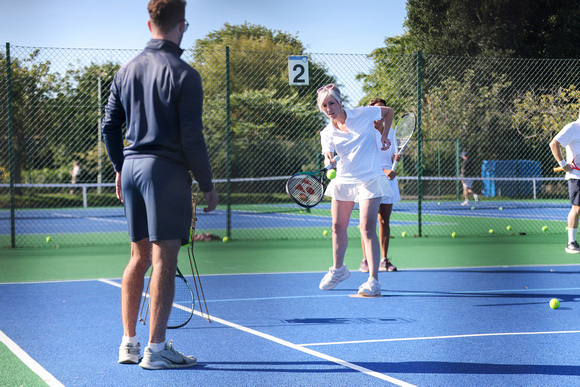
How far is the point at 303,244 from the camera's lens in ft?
33.0

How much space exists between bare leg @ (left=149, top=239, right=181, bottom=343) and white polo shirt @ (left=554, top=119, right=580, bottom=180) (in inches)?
228

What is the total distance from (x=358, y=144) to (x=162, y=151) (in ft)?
8.02

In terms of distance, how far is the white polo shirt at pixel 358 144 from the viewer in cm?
556

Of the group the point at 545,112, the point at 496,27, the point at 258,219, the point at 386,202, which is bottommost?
the point at 258,219

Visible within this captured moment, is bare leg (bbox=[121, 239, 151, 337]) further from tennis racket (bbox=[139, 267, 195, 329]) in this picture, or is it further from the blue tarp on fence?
the blue tarp on fence

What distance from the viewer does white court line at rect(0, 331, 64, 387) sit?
335 cm

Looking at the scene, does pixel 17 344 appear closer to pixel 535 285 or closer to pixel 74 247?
pixel 535 285

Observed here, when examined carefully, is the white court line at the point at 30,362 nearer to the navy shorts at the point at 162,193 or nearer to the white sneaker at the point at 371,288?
the navy shorts at the point at 162,193

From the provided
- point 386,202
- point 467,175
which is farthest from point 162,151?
point 467,175

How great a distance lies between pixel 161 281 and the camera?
3.40 metres

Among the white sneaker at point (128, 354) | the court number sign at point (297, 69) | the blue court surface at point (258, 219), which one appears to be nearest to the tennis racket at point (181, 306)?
the white sneaker at point (128, 354)

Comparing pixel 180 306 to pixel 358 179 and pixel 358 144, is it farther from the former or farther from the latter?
pixel 358 144

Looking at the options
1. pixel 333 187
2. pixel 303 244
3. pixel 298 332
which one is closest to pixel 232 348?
pixel 298 332

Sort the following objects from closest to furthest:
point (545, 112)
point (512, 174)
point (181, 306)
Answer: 1. point (181, 306)
2. point (545, 112)
3. point (512, 174)
